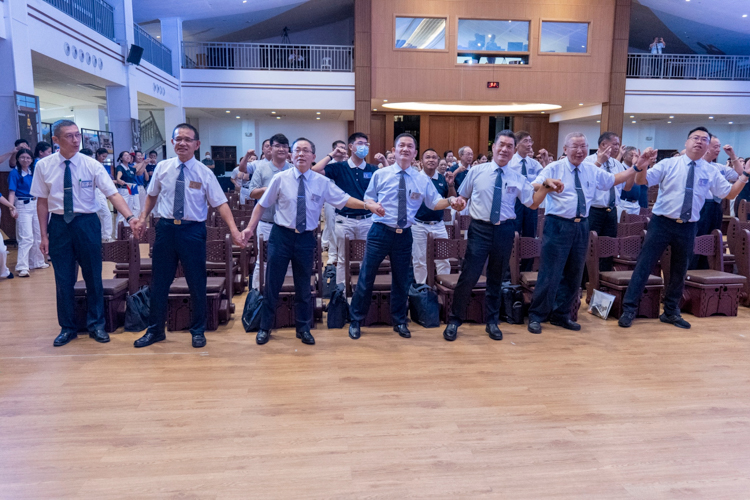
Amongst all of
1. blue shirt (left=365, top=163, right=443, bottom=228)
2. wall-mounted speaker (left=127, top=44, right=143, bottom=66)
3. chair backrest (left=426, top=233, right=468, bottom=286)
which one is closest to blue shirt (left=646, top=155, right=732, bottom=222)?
chair backrest (left=426, top=233, right=468, bottom=286)

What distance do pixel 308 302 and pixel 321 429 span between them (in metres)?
1.50

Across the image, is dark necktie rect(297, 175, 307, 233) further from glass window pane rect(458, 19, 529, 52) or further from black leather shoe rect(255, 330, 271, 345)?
glass window pane rect(458, 19, 529, 52)

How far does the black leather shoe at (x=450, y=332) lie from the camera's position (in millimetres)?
4211

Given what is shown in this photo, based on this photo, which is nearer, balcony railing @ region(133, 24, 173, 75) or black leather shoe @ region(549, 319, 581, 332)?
black leather shoe @ region(549, 319, 581, 332)

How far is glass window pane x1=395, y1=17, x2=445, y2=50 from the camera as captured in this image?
14.6 m

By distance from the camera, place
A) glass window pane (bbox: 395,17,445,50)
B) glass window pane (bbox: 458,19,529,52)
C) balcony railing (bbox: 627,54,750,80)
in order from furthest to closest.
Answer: balcony railing (bbox: 627,54,750,80)
glass window pane (bbox: 458,19,529,52)
glass window pane (bbox: 395,17,445,50)

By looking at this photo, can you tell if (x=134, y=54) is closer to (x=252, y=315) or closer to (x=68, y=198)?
(x=68, y=198)

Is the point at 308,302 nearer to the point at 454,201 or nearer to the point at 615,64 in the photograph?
the point at 454,201

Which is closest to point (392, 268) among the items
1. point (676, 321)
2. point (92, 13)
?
point (676, 321)

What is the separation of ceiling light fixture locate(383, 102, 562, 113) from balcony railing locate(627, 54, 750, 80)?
271 cm

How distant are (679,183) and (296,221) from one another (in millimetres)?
3121

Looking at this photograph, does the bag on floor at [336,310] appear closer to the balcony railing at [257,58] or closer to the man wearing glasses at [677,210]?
the man wearing glasses at [677,210]

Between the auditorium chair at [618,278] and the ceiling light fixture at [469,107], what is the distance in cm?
1225

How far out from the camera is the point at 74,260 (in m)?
4.04
